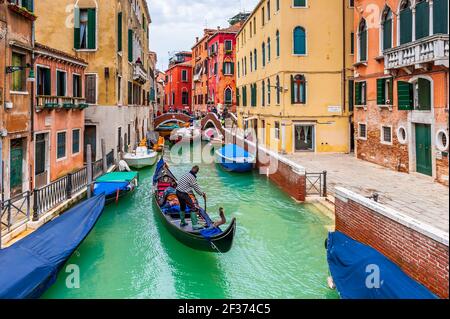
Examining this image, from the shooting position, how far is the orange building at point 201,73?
Answer: 134ft

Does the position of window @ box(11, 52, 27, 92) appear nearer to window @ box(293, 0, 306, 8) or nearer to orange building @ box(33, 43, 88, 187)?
orange building @ box(33, 43, 88, 187)

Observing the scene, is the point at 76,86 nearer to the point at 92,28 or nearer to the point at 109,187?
the point at 92,28

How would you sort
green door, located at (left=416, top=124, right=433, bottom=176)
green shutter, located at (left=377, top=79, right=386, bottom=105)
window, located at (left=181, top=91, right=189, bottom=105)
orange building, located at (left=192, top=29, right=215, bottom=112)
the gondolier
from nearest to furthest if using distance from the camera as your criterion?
the gondolier
green door, located at (left=416, top=124, right=433, bottom=176)
green shutter, located at (left=377, top=79, right=386, bottom=105)
orange building, located at (left=192, top=29, right=215, bottom=112)
window, located at (left=181, top=91, right=189, bottom=105)

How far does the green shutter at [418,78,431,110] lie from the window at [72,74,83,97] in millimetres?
10496

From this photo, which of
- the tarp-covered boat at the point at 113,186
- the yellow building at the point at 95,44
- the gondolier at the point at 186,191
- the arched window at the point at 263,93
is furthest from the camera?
the arched window at the point at 263,93

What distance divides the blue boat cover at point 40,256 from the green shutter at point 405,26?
9.87 metres

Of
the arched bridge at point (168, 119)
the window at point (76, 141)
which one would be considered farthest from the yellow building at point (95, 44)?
the arched bridge at point (168, 119)

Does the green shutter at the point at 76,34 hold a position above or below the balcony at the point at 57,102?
above

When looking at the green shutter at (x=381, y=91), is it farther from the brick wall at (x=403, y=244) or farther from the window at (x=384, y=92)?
the brick wall at (x=403, y=244)

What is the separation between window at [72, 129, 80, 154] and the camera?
42.6ft

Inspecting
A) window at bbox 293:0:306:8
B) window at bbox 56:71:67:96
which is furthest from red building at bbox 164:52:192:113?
window at bbox 56:71:67:96

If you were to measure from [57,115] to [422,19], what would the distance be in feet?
33.9
